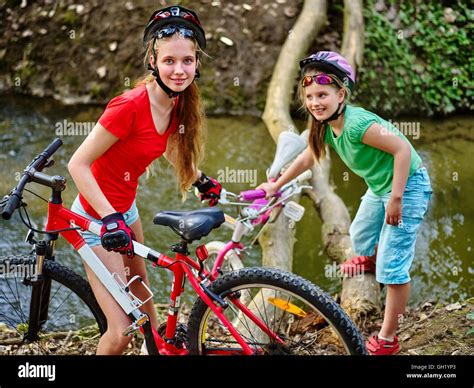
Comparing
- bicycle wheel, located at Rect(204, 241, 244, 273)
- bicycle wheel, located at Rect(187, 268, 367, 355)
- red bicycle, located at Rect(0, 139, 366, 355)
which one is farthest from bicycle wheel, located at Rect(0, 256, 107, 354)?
bicycle wheel, located at Rect(204, 241, 244, 273)

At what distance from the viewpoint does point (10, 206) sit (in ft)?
7.64

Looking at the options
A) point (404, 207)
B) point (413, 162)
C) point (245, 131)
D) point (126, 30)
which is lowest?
point (404, 207)

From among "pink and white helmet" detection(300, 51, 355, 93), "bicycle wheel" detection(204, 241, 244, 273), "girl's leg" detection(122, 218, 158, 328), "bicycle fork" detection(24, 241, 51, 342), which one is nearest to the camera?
"bicycle fork" detection(24, 241, 51, 342)

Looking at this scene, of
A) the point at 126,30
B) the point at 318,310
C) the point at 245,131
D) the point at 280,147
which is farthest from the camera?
the point at 126,30

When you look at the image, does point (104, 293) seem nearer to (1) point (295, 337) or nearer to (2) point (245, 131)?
(1) point (295, 337)

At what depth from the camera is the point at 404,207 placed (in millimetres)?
2814

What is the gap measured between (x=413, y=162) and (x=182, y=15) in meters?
1.12

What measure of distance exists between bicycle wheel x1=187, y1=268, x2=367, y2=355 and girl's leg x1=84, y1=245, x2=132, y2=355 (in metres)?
0.26

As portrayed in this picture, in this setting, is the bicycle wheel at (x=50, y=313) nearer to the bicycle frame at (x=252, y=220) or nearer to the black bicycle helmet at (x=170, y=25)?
the bicycle frame at (x=252, y=220)

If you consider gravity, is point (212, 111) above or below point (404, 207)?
above

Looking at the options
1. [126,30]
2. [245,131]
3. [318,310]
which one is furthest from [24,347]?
[126,30]

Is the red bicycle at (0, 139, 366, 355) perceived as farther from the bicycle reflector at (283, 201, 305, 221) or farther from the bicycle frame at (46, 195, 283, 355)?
the bicycle reflector at (283, 201, 305, 221)

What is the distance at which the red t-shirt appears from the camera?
7.99ft

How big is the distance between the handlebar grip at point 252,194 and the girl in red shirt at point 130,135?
56 centimetres
